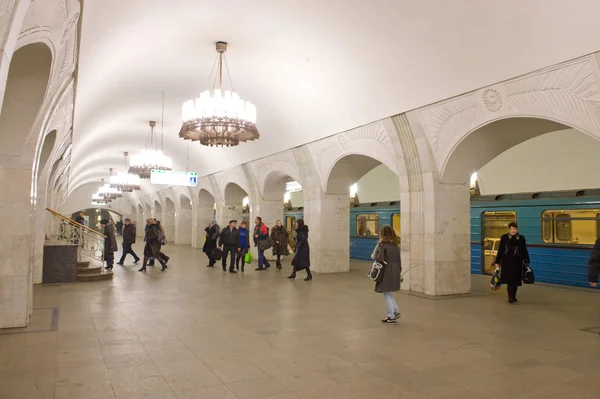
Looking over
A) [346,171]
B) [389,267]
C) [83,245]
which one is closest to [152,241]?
[83,245]

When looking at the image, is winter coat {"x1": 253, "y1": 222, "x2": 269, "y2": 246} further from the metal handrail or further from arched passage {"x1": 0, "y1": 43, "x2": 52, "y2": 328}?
arched passage {"x1": 0, "y1": 43, "x2": 52, "y2": 328}

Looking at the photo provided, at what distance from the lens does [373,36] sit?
726cm

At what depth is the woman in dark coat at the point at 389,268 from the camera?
20.6 feet

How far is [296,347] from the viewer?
5195 mm

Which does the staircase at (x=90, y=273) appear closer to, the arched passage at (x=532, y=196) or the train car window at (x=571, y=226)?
the arched passage at (x=532, y=196)

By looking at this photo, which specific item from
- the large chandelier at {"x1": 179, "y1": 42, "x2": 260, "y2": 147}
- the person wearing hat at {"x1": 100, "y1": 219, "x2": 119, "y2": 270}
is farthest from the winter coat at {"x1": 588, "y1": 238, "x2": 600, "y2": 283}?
the person wearing hat at {"x1": 100, "y1": 219, "x2": 119, "y2": 270}

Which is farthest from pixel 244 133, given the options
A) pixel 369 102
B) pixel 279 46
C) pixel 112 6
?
pixel 112 6

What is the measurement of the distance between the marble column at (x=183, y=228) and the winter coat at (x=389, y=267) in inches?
810

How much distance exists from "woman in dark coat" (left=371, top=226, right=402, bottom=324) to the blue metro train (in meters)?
5.55

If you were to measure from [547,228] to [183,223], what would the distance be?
19.6m

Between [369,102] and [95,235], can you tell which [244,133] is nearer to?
→ [369,102]

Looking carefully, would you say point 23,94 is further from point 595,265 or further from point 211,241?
point 211,241

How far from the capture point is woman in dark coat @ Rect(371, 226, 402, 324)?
6285 millimetres

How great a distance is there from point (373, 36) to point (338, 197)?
6.22m
